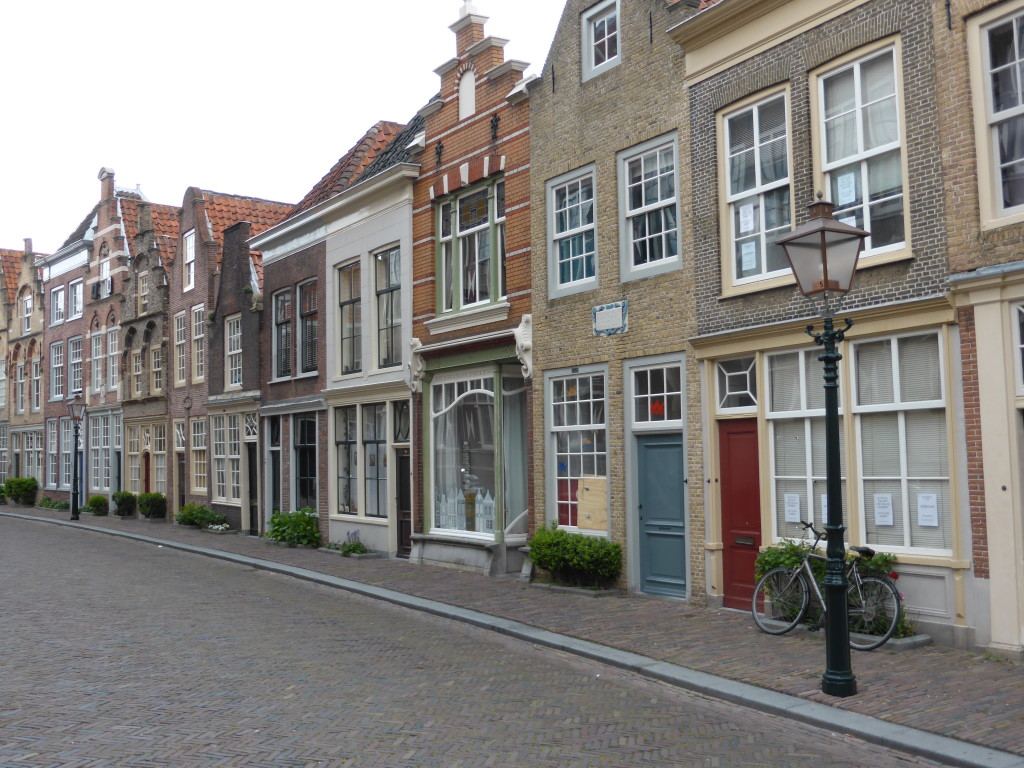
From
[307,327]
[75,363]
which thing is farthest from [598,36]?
[75,363]

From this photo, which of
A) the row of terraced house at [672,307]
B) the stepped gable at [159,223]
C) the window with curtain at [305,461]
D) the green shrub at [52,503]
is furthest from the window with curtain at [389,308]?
the green shrub at [52,503]

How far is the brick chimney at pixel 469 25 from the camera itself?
58.1ft

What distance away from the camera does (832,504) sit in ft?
26.9

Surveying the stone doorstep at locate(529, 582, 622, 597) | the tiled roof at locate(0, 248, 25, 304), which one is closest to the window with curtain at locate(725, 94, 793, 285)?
the stone doorstep at locate(529, 582, 622, 597)

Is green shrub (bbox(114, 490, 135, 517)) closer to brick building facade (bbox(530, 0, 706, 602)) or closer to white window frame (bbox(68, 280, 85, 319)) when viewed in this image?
white window frame (bbox(68, 280, 85, 319))

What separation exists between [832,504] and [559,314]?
7509 millimetres

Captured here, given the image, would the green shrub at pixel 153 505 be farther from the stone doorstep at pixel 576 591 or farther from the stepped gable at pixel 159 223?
the stone doorstep at pixel 576 591

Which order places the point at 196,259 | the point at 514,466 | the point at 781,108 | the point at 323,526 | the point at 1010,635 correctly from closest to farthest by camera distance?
the point at 1010,635
the point at 781,108
the point at 514,466
the point at 323,526
the point at 196,259

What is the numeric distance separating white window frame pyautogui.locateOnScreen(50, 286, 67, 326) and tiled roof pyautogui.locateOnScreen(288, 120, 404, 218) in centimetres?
2022

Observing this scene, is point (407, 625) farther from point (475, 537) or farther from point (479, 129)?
point (479, 129)

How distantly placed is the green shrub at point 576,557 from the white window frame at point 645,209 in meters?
3.75

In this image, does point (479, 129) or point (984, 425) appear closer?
point (984, 425)

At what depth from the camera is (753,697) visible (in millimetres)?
8055

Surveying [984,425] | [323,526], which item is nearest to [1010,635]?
[984,425]
